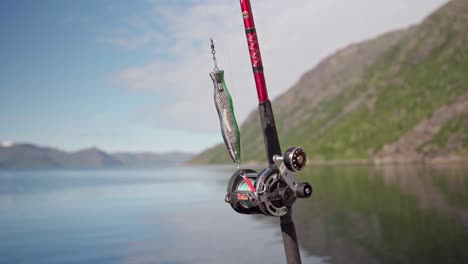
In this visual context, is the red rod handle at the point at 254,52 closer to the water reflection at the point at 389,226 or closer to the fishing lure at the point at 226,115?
the fishing lure at the point at 226,115

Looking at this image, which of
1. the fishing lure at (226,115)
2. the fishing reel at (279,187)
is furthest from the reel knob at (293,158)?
the fishing lure at (226,115)

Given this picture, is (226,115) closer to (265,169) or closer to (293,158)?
(265,169)

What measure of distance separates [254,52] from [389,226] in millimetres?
21289

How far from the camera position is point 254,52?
23.6ft

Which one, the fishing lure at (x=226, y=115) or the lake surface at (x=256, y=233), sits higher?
the fishing lure at (x=226, y=115)

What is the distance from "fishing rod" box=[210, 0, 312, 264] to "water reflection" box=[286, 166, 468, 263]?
12.5 metres

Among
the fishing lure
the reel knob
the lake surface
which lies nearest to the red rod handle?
the fishing lure

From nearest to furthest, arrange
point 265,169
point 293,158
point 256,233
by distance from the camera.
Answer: point 293,158
point 265,169
point 256,233

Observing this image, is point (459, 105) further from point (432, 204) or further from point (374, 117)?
point (432, 204)

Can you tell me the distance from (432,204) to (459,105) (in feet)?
386

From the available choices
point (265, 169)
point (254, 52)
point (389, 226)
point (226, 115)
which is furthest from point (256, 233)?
point (254, 52)

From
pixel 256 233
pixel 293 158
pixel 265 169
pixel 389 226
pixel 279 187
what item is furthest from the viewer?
pixel 256 233

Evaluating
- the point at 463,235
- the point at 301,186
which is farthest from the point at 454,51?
the point at 301,186

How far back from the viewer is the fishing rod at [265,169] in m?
6.89
